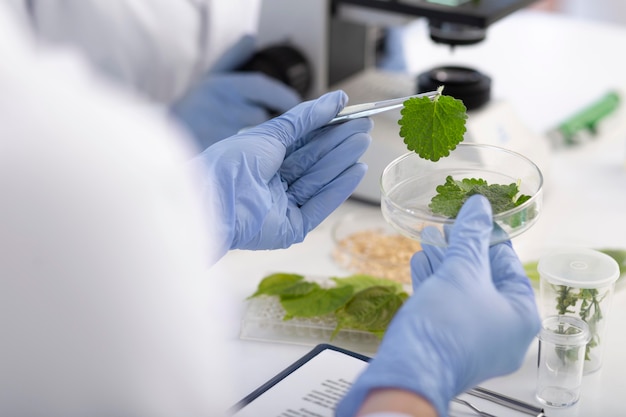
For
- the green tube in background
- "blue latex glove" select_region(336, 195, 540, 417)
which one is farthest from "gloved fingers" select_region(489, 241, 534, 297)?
the green tube in background

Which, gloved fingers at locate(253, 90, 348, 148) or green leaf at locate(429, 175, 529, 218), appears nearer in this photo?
green leaf at locate(429, 175, 529, 218)

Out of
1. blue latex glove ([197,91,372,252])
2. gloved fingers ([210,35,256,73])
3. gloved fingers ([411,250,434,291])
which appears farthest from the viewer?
gloved fingers ([210,35,256,73])

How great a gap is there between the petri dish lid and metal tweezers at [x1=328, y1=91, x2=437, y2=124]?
336 millimetres

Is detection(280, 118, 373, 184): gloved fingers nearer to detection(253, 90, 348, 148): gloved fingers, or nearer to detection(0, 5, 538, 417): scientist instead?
detection(253, 90, 348, 148): gloved fingers

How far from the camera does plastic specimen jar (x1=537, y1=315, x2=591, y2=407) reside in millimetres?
1195

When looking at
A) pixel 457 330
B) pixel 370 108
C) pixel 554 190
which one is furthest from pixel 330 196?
pixel 554 190

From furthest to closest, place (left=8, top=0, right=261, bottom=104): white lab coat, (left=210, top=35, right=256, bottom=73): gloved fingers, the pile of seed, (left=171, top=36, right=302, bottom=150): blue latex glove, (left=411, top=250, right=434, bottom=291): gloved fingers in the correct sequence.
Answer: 1. (left=210, top=35, right=256, bottom=73): gloved fingers
2. (left=171, top=36, right=302, bottom=150): blue latex glove
3. (left=8, top=0, right=261, bottom=104): white lab coat
4. the pile of seed
5. (left=411, top=250, right=434, bottom=291): gloved fingers

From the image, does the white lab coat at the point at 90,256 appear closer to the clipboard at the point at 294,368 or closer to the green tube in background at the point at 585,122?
the clipboard at the point at 294,368

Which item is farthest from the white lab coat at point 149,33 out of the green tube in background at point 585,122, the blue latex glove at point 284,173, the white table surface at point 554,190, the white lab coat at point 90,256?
the white lab coat at point 90,256

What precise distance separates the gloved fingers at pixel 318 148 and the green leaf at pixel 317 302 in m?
0.20

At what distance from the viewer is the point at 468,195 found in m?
1.11

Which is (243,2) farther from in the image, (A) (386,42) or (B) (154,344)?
(B) (154,344)

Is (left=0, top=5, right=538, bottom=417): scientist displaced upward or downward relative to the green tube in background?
upward

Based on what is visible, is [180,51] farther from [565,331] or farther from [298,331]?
[565,331]
